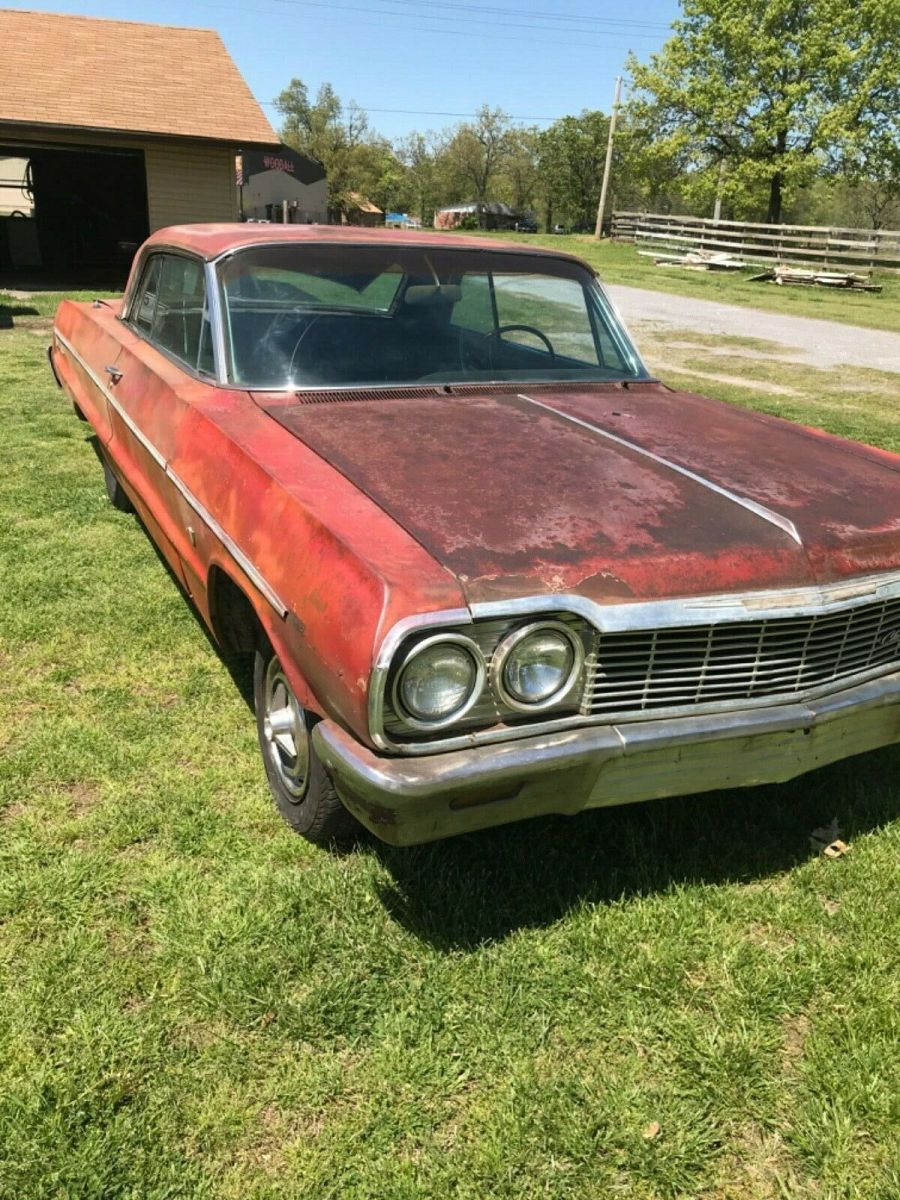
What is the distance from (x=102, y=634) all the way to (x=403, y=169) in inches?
3178

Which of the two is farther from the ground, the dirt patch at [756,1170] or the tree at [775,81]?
the tree at [775,81]

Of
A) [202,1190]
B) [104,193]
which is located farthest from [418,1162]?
[104,193]

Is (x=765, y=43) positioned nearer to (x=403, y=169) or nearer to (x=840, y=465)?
(x=840, y=465)

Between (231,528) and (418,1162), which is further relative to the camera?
(231,528)

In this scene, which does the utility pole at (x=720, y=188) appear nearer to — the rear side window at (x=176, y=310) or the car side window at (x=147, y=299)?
the car side window at (x=147, y=299)

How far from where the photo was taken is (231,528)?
2.51 metres

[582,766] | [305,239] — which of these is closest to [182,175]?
[305,239]

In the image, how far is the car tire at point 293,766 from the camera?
7.81ft

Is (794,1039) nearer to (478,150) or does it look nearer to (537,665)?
(537,665)

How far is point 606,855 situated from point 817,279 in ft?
84.0

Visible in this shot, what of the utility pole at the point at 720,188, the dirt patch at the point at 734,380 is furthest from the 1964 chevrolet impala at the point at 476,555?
the utility pole at the point at 720,188

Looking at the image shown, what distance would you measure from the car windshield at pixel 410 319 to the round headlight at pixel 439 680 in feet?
4.93

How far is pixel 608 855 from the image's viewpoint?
8.52ft

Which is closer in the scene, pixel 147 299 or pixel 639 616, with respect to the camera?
pixel 639 616
